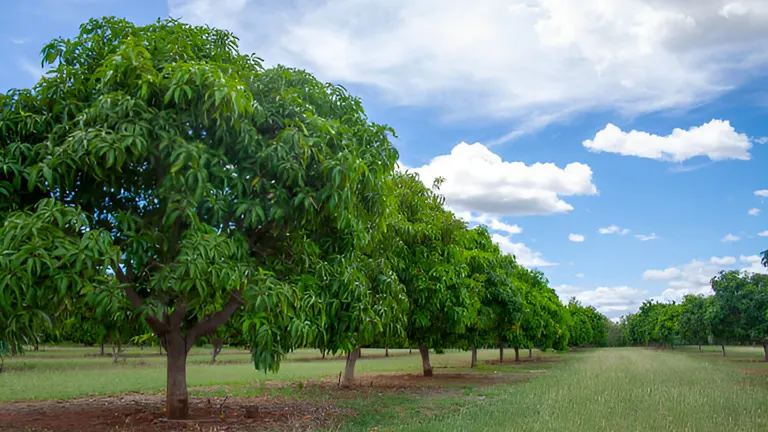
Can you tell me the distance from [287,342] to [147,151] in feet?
12.9

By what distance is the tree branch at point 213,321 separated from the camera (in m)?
11.9

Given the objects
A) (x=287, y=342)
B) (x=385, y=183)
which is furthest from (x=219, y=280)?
(x=385, y=183)

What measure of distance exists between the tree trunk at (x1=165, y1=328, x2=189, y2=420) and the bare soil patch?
291 mm

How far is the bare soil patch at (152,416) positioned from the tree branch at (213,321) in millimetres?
1830

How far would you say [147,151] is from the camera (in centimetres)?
982

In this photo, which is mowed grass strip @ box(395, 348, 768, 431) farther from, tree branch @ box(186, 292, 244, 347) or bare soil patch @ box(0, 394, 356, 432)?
tree branch @ box(186, 292, 244, 347)

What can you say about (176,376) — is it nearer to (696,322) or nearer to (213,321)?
(213,321)

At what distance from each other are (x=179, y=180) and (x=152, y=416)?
24.4ft

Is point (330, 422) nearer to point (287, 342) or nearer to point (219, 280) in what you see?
point (287, 342)

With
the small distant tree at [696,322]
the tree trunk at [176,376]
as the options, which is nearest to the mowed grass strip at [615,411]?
the tree trunk at [176,376]

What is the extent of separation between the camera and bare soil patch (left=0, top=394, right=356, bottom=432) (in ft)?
42.2

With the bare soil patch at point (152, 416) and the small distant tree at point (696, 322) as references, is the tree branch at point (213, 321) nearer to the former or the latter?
the bare soil patch at point (152, 416)

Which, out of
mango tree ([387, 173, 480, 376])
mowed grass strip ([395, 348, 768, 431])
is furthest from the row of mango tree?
mango tree ([387, 173, 480, 376])

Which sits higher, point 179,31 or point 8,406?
point 179,31
